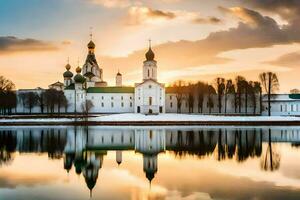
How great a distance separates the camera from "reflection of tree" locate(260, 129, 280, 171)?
2119 cm

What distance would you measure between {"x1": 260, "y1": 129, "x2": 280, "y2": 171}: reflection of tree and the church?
55.2 metres

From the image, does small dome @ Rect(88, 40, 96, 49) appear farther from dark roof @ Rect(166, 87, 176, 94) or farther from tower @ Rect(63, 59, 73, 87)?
dark roof @ Rect(166, 87, 176, 94)

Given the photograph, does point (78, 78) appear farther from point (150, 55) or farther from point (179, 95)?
point (179, 95)

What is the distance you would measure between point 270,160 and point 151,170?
23.4ft

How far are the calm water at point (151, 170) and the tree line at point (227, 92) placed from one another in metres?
52.3

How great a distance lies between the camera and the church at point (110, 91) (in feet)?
272

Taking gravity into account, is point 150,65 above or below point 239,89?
above

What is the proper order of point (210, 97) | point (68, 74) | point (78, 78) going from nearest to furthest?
point (78, 78), point (210, 97), point (68, 74)

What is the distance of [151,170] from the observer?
20656mm

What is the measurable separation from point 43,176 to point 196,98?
7358 cm

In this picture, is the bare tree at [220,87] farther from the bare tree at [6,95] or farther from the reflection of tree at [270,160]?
the reflection of tree at [270,160]

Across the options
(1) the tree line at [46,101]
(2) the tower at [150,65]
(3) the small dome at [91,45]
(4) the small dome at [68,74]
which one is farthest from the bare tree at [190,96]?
(4) the small dome at [68,74]

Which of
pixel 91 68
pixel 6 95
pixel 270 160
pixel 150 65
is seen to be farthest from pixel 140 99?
pixel 270 160

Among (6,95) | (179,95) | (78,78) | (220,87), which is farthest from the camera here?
(179,95)
